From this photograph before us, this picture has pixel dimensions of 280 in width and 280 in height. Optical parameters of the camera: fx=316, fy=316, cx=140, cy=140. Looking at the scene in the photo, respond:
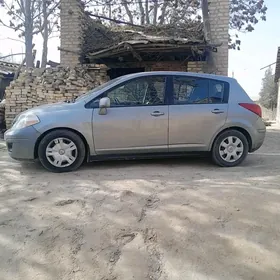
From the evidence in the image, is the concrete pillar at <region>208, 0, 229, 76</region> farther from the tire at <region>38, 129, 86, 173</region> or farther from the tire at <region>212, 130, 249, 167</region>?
the tire at <region>38, 129, 86, 173</region>

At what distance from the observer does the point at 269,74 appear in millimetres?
39844

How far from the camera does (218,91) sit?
541 centimetres

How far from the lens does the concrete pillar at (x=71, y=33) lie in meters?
10.6

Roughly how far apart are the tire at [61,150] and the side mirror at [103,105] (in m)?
0.55

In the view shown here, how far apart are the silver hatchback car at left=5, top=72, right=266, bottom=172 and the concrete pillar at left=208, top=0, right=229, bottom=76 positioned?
4.64 m

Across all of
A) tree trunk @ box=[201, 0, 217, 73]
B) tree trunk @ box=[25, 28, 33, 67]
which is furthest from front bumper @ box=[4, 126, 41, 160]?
tree trunk @ box=[25, 28, 33, 67]

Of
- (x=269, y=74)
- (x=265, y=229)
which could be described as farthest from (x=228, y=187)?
(x=269, y=74)

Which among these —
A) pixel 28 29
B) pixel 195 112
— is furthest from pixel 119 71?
pixel 195 112

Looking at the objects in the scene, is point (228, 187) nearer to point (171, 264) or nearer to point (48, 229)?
point (171, 264)

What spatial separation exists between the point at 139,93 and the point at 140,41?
424 cm

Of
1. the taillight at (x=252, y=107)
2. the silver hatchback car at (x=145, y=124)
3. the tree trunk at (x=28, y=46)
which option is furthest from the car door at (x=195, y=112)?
the tree trunk at (x=28, y=46)

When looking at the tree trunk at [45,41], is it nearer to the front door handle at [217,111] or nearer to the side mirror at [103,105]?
the side mirror at [103,105]

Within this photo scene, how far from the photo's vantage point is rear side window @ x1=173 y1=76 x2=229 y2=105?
530cm

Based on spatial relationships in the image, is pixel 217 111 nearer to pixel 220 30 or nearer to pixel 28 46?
pixel 220 30
